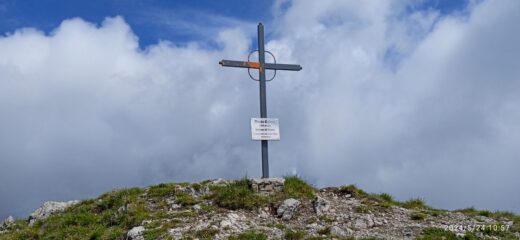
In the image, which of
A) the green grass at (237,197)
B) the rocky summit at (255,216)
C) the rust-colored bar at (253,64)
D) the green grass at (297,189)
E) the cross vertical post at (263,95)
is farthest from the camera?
the rust-colored bar at (253,64)

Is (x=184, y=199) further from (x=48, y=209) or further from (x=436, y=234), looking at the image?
(x=436, y=234)

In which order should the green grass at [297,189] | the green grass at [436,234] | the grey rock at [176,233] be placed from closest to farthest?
the green grass at [436,234]
the grey rock at [176,233]
the green grass at [297,189]

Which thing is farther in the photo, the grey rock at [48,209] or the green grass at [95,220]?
the grey rock at [48,209]

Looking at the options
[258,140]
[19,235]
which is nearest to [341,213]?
[258,140]

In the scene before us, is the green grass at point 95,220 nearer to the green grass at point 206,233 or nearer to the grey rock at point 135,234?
the grey rock at point 135,234

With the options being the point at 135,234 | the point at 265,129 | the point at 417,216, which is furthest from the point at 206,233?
the point at 417,216

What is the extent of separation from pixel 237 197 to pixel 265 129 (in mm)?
3073

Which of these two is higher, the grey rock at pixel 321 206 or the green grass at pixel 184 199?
the green grass at pixel 184 199

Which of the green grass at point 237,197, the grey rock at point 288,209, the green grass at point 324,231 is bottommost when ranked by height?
the green grass at point 324,231

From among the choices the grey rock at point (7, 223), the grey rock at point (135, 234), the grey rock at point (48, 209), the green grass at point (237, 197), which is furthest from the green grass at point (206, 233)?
the grey rock at point (7, 223)

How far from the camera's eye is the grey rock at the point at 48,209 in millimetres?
18917

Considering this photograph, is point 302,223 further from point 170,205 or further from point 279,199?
point 170,205

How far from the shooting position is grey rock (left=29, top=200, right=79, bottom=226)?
1892 cm

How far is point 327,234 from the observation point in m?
13.2
